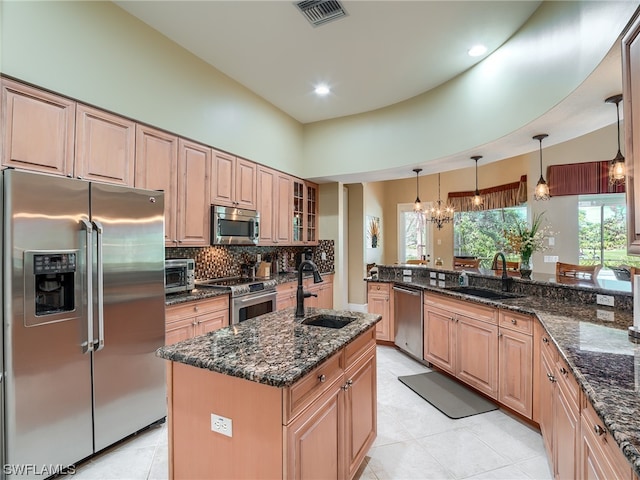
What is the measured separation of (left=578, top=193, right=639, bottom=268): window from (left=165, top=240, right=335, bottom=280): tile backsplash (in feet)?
14.9

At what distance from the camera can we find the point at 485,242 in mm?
7086

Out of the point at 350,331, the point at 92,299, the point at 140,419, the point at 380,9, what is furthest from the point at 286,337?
Result: the point at 380,9

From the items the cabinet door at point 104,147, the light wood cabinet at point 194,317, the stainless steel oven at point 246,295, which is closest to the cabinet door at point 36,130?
the cabinet door at point 104,147

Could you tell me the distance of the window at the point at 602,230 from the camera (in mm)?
5371

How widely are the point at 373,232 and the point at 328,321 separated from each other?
19.0 feet

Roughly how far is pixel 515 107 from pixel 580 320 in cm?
180

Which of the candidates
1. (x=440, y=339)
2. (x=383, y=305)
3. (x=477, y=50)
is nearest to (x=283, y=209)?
(x=383, y=305)

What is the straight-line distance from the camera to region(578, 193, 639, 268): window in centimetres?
537

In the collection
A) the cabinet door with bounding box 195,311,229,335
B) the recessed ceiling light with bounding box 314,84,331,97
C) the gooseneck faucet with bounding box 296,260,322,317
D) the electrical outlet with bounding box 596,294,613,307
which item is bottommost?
the cabinet door with bounding box 195,311,229,335

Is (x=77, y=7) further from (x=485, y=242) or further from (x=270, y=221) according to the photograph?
(x=485, y=242)

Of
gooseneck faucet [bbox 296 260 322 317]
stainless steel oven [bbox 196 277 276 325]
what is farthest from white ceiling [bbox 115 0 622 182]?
stainless steel oven [bbox 196 277 276 325]

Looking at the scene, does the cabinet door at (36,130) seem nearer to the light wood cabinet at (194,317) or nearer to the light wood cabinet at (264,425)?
the light wood cabinet at (194,317)

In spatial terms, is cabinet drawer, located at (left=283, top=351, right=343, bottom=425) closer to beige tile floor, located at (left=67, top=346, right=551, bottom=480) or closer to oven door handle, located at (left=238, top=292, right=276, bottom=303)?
beige tile floor, located at (left=67, top=346, right=551, bottom=480)

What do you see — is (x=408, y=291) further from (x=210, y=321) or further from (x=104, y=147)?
(x=104, y=147)
